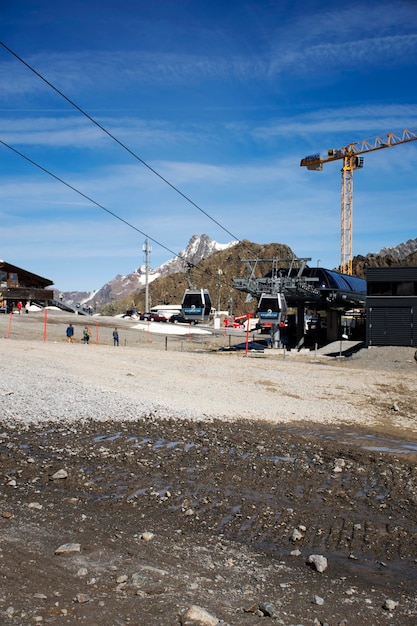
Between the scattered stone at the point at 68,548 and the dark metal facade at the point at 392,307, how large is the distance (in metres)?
42.4

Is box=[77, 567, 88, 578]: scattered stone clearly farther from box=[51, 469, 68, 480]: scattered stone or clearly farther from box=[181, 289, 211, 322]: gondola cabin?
box=[181, 289, 211, 322]: gondola cabin

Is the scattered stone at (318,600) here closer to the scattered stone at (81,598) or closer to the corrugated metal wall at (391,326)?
the scattered stone at (81,598)

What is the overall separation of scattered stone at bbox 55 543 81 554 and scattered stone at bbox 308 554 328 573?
282 cm

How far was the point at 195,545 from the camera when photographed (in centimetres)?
756

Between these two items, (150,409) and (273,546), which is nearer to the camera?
(273,546)

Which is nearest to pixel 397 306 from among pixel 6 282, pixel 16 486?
pixel 16 486

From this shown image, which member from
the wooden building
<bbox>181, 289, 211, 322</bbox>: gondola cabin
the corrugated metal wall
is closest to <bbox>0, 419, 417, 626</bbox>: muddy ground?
<bbox>181, 289, 211, 322</bbox>: gondola cabin

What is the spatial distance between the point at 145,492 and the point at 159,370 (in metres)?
16.1

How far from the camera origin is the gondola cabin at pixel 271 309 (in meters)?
43.8

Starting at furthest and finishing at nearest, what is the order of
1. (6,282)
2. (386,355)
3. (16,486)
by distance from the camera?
(6,282), (386,355), (16,486)

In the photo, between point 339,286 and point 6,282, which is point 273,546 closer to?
point 339,286

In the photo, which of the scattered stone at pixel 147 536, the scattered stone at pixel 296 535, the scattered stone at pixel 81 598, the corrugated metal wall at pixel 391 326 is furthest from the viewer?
the corrugated metal wall at pixel 391 326

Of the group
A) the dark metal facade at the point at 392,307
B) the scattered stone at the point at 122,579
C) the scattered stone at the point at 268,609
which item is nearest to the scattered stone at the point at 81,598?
the scattered stone at the point at 122,579

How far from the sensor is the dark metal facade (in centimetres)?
4631
